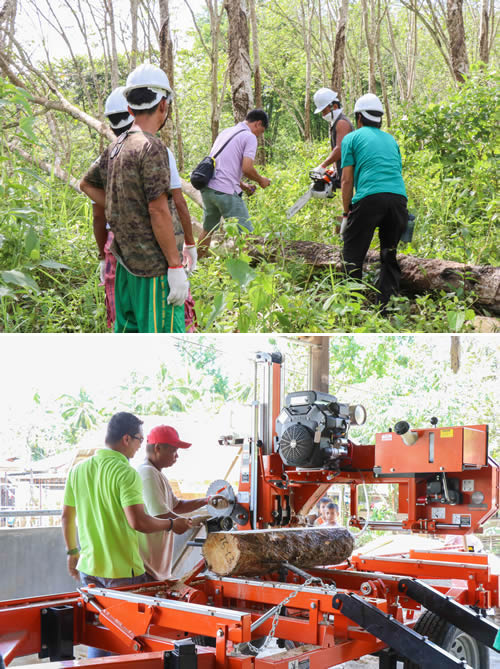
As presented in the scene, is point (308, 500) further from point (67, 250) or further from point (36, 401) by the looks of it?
point (36, 401)

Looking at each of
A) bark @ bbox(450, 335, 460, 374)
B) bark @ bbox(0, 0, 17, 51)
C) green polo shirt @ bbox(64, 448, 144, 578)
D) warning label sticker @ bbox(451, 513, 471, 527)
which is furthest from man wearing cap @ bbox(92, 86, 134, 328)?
bark @ bbox(450, 335, 460, 374)

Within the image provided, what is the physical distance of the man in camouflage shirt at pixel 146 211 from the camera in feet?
12.6

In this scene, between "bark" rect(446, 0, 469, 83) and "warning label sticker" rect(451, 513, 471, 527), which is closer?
"warning label sticker" rect(451, 513, 471, 527)

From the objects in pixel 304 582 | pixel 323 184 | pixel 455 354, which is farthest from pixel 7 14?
pixel 455 354

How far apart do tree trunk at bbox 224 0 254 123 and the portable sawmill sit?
420 cm

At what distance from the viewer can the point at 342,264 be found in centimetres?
612

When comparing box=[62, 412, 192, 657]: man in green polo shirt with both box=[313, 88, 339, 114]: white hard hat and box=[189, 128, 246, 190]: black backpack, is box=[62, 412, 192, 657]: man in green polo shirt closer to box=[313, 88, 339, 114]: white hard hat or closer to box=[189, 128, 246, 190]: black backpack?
box=[189, 128, 246, 190]: black backpack

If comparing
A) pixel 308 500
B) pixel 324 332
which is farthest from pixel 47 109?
pixel 308 500

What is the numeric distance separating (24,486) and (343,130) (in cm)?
941

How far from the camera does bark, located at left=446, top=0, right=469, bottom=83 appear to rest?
9.66m

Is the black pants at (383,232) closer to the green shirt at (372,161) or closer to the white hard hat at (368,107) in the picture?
the green shirt at (372,161)

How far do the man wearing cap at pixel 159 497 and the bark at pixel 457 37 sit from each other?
25.3ft

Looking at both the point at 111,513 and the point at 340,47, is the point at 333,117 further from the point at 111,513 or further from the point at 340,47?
the point at 111,513

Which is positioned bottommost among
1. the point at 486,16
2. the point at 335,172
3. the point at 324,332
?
the point at 324,332
